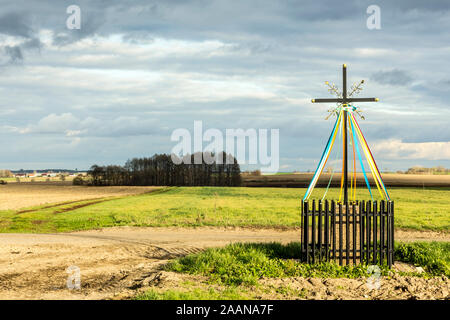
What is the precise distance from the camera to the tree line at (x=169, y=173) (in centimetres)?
6084

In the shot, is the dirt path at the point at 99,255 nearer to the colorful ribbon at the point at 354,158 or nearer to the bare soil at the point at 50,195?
the colorful ribbon at the point at 354,158

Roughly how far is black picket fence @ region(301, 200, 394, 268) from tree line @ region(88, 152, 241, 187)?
47.9 meters

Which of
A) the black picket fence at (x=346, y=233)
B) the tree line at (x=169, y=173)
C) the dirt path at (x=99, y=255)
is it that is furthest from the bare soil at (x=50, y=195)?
the black picket fence at (x=346, y=233)

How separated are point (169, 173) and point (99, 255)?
5222 centimetres

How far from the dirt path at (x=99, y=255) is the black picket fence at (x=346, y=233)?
419cm

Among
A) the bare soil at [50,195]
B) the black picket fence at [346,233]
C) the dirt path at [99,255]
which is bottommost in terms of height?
the bare soil at [50,195]

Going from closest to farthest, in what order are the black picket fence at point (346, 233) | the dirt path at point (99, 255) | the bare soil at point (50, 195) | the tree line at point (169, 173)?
the dirt path at point (99, 255) → the black picket fence at point (346, 233) → the bare soil at point (50, 195) → the tree line at point (169, 173)

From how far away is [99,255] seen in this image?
44.9 feet

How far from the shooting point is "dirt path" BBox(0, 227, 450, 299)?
9664 millimetres

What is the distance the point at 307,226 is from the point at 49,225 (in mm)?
16893

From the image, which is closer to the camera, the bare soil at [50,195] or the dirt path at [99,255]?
the dirt path at [99,255]

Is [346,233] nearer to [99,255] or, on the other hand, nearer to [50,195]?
[99,255]
